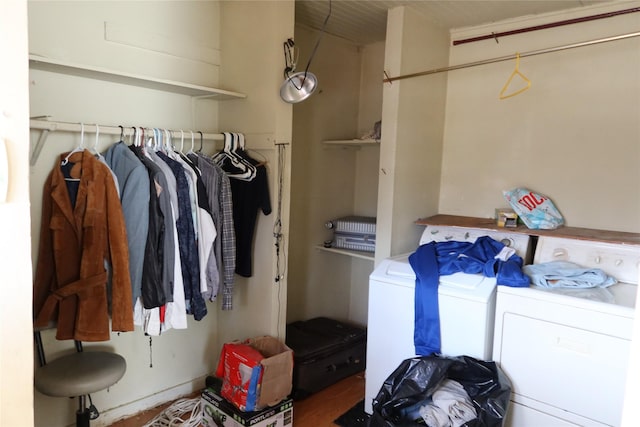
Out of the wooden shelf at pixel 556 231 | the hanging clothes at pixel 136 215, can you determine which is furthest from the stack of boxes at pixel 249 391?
the wooden shelf at pixel 556 231

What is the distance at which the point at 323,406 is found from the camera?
2641 mm

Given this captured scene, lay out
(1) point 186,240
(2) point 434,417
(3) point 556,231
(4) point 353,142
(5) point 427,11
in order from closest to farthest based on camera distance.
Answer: (2) point 434,417 < (1) point 186,240 < (3) point 556,231 < (5) point 427,11 < (4) point 353,142

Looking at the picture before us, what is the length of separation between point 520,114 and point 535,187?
49cm

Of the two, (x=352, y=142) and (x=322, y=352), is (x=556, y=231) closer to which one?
(x=352, y=142)

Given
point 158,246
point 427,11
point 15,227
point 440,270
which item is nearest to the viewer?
point 15,227

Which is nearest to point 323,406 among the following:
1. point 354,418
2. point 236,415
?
point 354,418

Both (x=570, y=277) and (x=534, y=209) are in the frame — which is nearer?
(x=570, y=277)

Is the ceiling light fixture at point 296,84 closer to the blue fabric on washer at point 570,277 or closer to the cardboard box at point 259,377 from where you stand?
the cardboard box at point 259,377

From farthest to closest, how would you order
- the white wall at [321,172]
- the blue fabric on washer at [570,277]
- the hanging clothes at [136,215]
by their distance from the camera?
the white wall at [321,172]
the blue fabric on washer at [570,277]
the hanging clothes at [136,215]

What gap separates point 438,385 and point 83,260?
1.67 meters

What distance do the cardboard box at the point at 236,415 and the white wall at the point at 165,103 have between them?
0.43m

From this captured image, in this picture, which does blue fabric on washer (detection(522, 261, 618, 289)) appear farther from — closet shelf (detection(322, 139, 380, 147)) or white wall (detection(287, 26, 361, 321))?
white wall (detection(287, 26, 361, 321))

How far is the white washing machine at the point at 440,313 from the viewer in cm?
209

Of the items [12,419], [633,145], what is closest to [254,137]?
[12,419]
